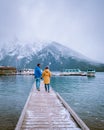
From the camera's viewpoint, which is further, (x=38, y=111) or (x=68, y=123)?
(x=38, y=111)

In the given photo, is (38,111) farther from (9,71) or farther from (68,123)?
(9,71)

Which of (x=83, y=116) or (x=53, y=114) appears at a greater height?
(x=53, y=114)

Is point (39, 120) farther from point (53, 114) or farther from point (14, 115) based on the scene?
point (14, 115)

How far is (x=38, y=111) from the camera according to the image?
1422cm

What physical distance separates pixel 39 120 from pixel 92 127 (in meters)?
4.78

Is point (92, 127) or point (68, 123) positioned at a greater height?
point (68, 123)

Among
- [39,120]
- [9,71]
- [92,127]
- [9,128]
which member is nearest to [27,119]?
[39,120]

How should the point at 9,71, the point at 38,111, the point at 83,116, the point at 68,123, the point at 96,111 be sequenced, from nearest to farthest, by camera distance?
the point at 68,123 → the point at 38,111 → the point at 83,116 → the point at 96,111 → the point at 9,71

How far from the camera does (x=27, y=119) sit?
478 inches

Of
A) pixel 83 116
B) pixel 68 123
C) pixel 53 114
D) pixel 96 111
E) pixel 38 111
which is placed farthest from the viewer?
pixel 96 111

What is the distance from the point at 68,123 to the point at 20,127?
8.46 feet

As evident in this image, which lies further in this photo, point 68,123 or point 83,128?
A: point 68,123

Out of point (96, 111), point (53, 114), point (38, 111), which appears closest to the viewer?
point (53, 114)

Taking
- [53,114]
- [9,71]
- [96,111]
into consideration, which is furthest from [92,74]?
[53,114]
